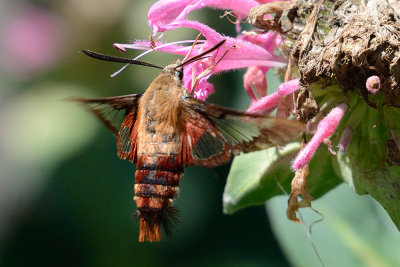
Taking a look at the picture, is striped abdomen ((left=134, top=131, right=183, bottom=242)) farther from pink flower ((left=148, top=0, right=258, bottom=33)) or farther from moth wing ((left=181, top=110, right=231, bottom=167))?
pink flower ((left=148, top=0, right=258, bottom=33))

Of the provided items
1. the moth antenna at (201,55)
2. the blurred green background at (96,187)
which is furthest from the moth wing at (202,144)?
the blurred green background at (96,187)

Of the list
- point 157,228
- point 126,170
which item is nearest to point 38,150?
point 126,170

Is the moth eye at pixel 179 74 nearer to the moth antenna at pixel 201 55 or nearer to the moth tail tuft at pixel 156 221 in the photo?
the moth antenna at pixel 201 55

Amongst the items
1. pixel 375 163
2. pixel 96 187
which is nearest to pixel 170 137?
pixel 375 163

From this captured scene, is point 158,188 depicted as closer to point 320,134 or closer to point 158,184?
point 158,184

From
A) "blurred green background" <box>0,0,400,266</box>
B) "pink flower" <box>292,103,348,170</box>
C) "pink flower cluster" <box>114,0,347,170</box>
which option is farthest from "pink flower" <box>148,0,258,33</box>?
"blurred green background" <box>0,0,400,266</box>

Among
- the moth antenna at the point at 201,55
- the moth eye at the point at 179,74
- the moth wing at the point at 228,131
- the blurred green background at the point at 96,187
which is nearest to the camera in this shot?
the moth wing at the point at 228,131

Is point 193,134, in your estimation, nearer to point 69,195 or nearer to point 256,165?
point 256,165

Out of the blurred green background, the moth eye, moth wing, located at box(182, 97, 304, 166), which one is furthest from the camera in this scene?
the blurred green background
